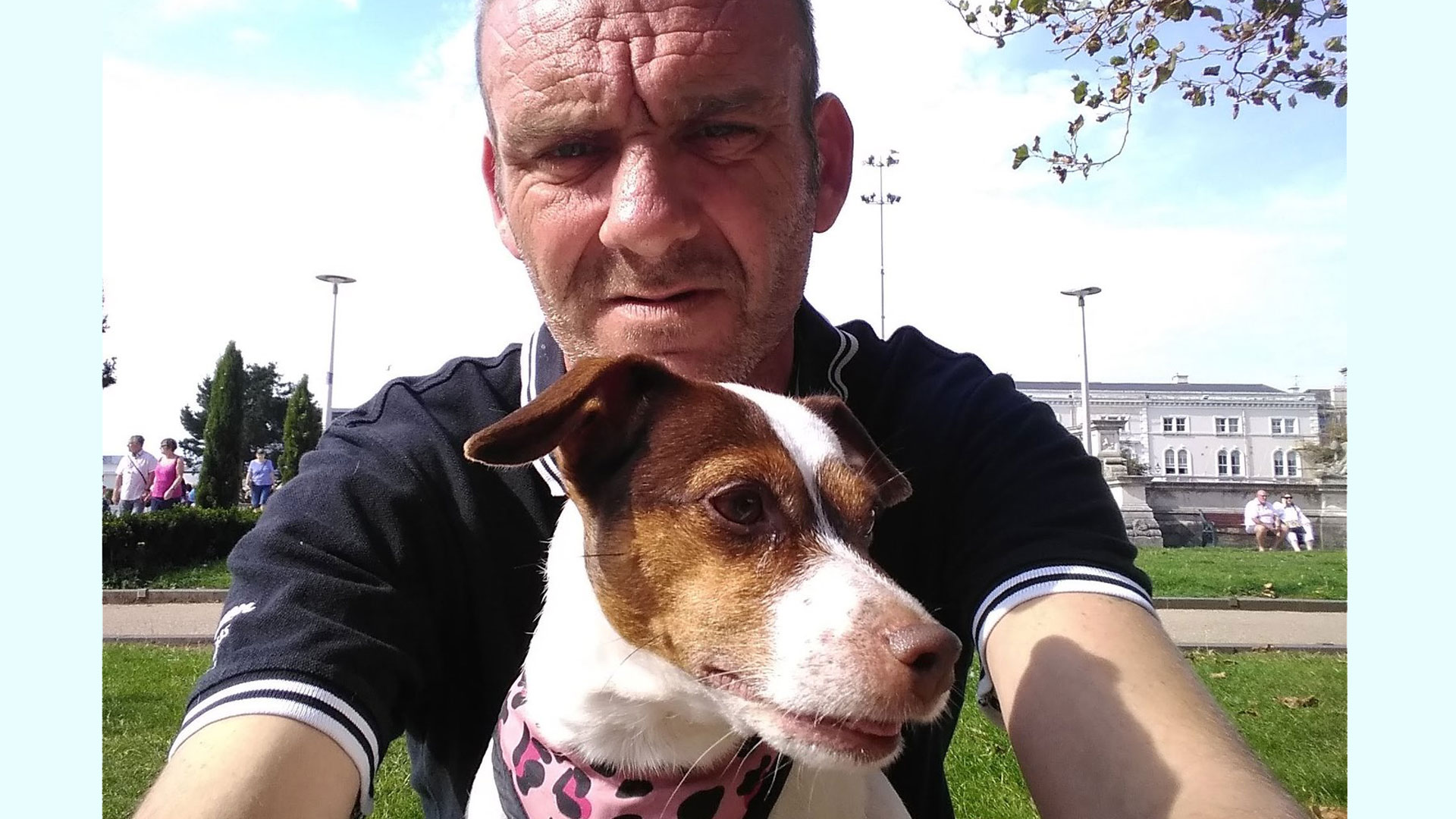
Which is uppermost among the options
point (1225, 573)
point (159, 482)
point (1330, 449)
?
point (1330, 449)

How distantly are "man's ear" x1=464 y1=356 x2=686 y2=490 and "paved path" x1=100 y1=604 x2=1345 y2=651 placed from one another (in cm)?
99

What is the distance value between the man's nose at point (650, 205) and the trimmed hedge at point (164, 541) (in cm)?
180

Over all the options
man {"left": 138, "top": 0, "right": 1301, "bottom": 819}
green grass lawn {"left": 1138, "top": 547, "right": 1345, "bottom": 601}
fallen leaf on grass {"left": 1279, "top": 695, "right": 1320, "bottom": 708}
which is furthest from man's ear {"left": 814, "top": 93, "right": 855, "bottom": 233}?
fallen leaf on grass {"left": 1279, "top": 695, "right": 1320, "bottom": 708}

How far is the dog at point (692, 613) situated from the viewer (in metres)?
1.24

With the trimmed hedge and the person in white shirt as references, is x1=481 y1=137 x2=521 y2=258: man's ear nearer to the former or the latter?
the trimmed hedge

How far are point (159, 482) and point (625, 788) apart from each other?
80.7 inches

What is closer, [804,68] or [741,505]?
[741,505]

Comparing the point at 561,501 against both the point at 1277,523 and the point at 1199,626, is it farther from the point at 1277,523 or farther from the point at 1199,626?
the point at 1199,626

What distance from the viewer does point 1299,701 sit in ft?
15.7

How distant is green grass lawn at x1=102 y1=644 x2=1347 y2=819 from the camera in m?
3.17

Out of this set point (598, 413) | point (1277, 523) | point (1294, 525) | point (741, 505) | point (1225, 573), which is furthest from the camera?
point (1225, 573)

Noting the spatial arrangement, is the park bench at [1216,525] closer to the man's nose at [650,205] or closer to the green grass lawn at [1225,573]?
the green grass lawn at [1225,573]

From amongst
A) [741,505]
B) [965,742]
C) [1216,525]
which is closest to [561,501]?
[741,505]

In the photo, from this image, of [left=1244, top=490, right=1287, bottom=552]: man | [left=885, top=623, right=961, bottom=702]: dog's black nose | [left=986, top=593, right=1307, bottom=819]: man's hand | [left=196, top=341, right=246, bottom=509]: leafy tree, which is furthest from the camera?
[left=1244, top=490, right=1287, bottom=552]: man
